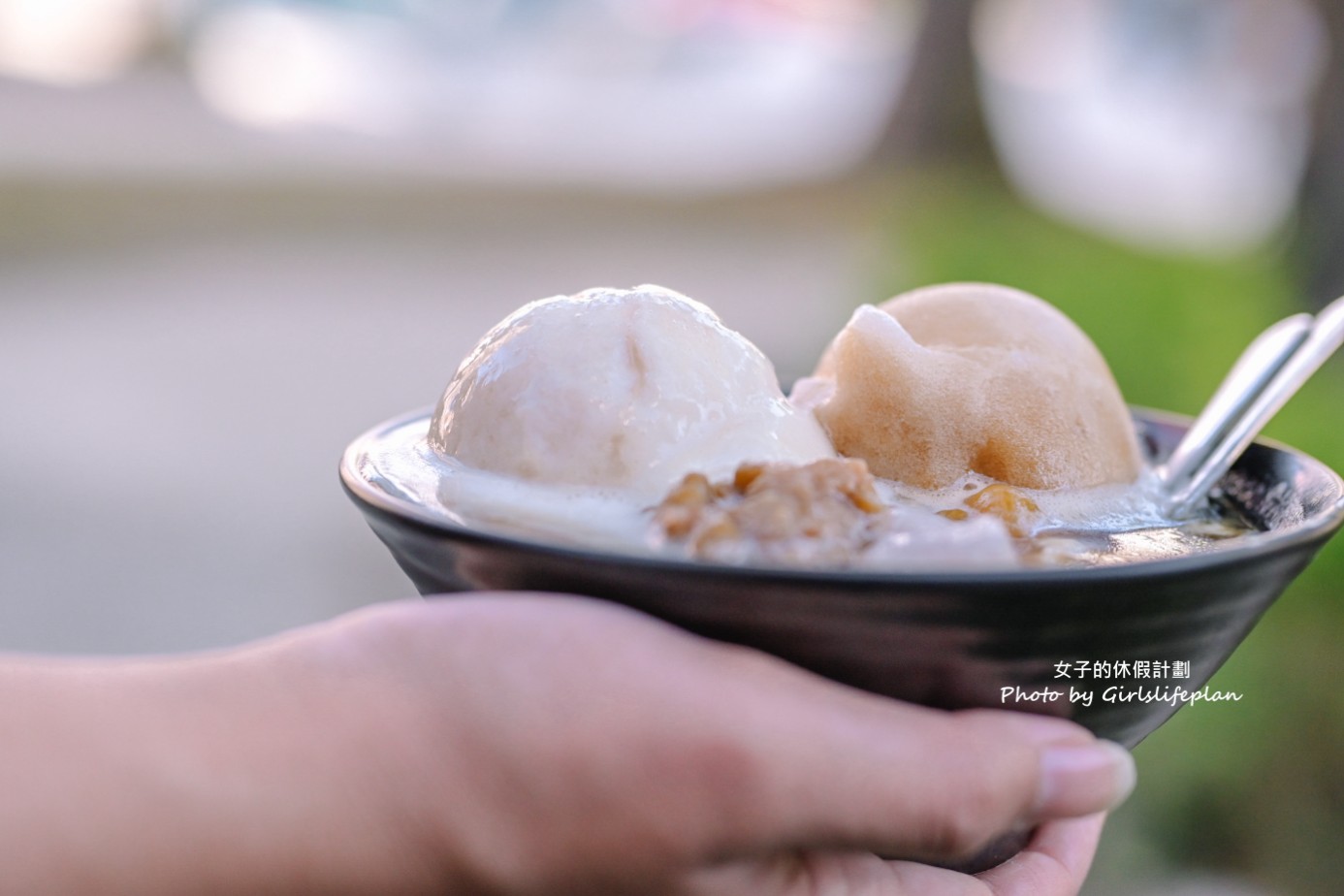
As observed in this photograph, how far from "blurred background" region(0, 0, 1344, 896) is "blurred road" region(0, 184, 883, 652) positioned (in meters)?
0.02

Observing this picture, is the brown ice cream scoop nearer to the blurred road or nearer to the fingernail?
the fingernail

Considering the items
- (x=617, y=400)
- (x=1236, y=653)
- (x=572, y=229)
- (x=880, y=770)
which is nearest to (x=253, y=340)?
(x=572, y=229)

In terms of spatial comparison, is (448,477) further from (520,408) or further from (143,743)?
(143,743)

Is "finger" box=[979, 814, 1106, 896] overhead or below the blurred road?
overhead

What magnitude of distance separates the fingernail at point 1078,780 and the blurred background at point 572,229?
0.74m

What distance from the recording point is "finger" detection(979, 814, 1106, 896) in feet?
3.66

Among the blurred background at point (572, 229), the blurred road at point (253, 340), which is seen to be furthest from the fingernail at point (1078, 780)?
the blurred road at point (253, 340)

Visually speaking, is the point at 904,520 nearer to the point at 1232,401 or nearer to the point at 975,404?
the point at 975,404

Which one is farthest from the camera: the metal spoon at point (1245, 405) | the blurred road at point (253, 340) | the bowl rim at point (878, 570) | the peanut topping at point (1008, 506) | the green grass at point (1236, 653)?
the blurred road at point (253, 340)

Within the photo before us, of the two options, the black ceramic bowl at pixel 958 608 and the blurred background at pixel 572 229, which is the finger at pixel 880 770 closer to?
the black ceramic bowl at pixel 958 608

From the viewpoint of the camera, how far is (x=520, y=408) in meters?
1.08

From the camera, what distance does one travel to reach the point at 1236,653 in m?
2.32

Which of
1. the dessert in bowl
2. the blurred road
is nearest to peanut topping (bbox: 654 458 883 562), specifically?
the dessert in bowl

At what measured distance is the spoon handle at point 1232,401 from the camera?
1.30 metres
